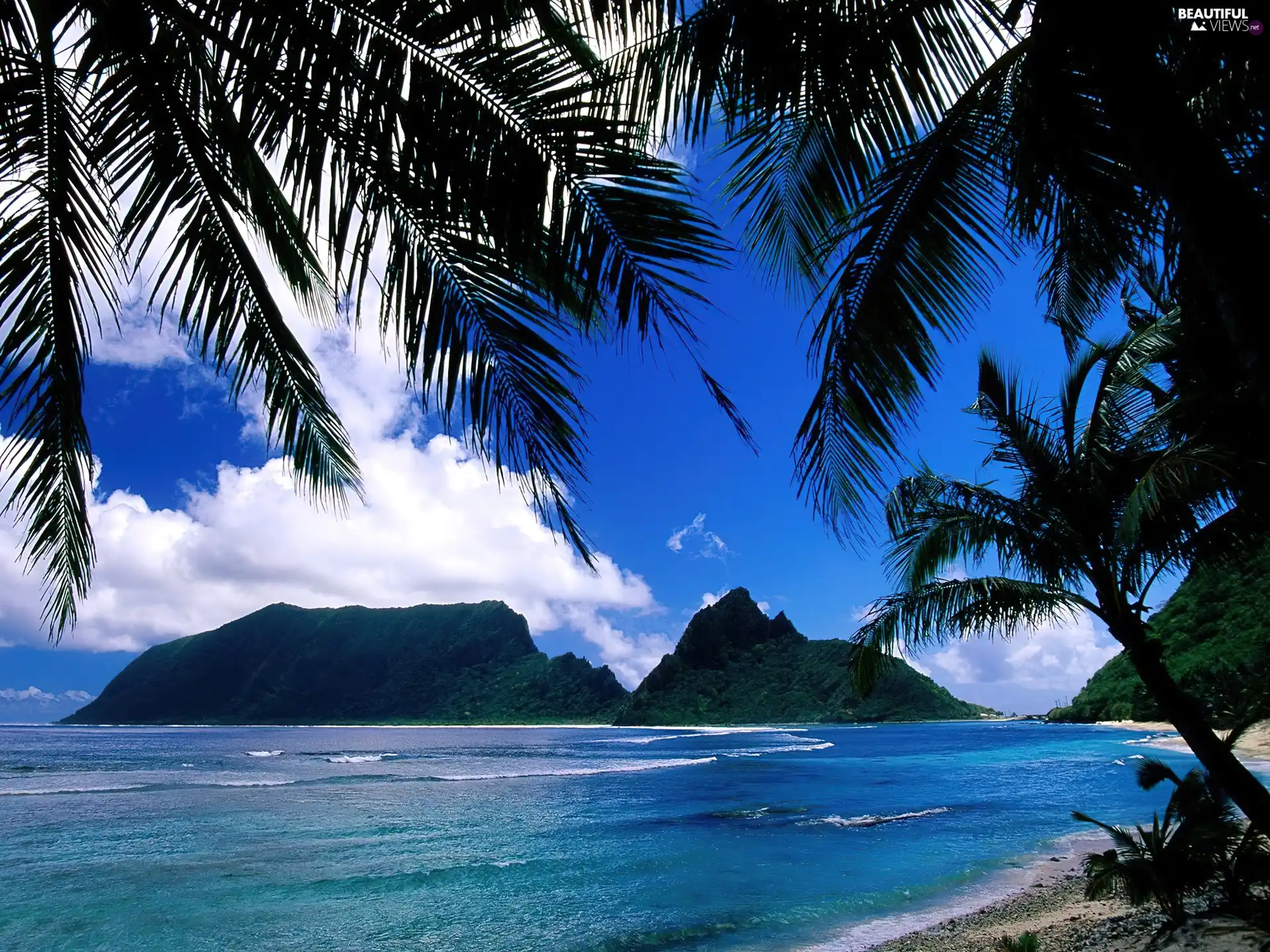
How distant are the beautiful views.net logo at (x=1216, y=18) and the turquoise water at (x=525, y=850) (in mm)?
10755

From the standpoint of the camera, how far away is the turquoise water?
11.8m

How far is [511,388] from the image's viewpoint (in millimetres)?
1864

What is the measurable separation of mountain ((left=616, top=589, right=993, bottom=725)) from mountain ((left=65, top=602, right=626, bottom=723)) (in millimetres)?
23358

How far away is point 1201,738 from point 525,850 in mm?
17373

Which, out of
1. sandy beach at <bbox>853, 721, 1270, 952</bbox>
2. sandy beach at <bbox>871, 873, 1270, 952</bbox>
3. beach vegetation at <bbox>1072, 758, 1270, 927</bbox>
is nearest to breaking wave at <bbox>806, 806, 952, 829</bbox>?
sandy beach at <bbox>853, 721, 1270, 952</bbox>

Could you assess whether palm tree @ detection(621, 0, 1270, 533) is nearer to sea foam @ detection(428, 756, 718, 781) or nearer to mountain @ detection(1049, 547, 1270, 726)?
mountain @ detection(1049, 547, 1270, 726)

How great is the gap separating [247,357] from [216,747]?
81.2 meters

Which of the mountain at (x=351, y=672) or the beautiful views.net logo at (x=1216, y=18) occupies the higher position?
the beautiful views.net logo at (x=1216, y=18)

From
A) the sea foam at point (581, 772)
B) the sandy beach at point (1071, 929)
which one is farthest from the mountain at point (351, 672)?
the sandy beach at point (1071, 929)

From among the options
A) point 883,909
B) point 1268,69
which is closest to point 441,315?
point 1268,69

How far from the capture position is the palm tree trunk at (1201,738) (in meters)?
4.35

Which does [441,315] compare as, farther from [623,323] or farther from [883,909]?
[883,909]

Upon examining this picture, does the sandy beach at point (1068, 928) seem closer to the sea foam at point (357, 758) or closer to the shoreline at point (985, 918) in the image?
the shoreline at point (985, 918)

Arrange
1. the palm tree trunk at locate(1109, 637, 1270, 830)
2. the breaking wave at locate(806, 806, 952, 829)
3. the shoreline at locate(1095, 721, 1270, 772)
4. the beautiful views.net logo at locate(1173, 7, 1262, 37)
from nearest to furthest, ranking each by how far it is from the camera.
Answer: the beautiful views.net logo at locate(1173, 7, 1262, 37)
the palm tree trunk at locate(1109, 637, 1270, 830)
the breaking wave at locate(806, 806, 952, 829)
the shoreline at locate(1095, 721, 1270, 772)
